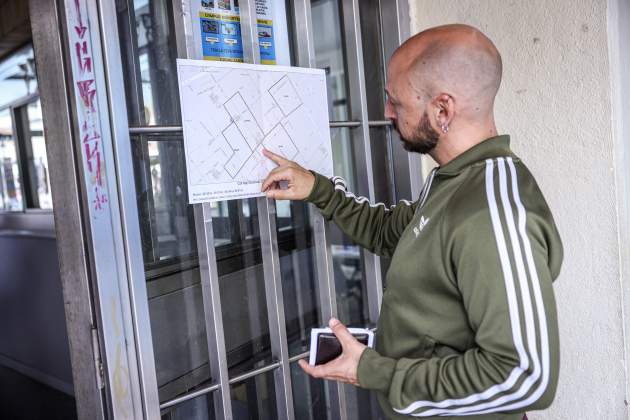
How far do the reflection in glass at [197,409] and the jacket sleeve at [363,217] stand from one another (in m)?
0.68

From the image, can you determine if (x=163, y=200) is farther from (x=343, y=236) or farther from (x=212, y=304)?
(x=343, y=236)

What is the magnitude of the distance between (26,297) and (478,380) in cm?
430

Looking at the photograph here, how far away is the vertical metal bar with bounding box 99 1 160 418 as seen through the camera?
127cm

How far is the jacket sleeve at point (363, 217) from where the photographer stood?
168cm

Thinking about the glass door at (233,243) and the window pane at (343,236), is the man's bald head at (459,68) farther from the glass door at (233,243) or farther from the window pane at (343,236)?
the window pane at (343,236)

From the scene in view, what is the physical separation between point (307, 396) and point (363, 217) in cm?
74

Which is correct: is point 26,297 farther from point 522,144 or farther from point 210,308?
point 522,144

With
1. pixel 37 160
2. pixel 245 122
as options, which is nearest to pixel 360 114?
pixel 245 122

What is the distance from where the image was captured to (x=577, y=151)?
69.1 inches

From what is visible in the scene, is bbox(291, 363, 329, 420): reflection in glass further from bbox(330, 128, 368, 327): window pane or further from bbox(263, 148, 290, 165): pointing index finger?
bbox(263, 148, 290, 165): pointing index finger

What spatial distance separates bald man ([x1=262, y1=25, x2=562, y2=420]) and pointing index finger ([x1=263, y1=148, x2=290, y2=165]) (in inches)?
A: 15.5

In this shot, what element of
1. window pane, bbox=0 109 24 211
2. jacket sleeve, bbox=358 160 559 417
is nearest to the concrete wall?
jacket sleeve, bbox=358 160 559 417

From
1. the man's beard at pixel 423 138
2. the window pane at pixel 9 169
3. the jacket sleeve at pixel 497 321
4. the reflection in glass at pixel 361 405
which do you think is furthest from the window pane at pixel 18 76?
the jacket sleeve at pixel 497 321

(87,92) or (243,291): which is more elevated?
(87,92)
